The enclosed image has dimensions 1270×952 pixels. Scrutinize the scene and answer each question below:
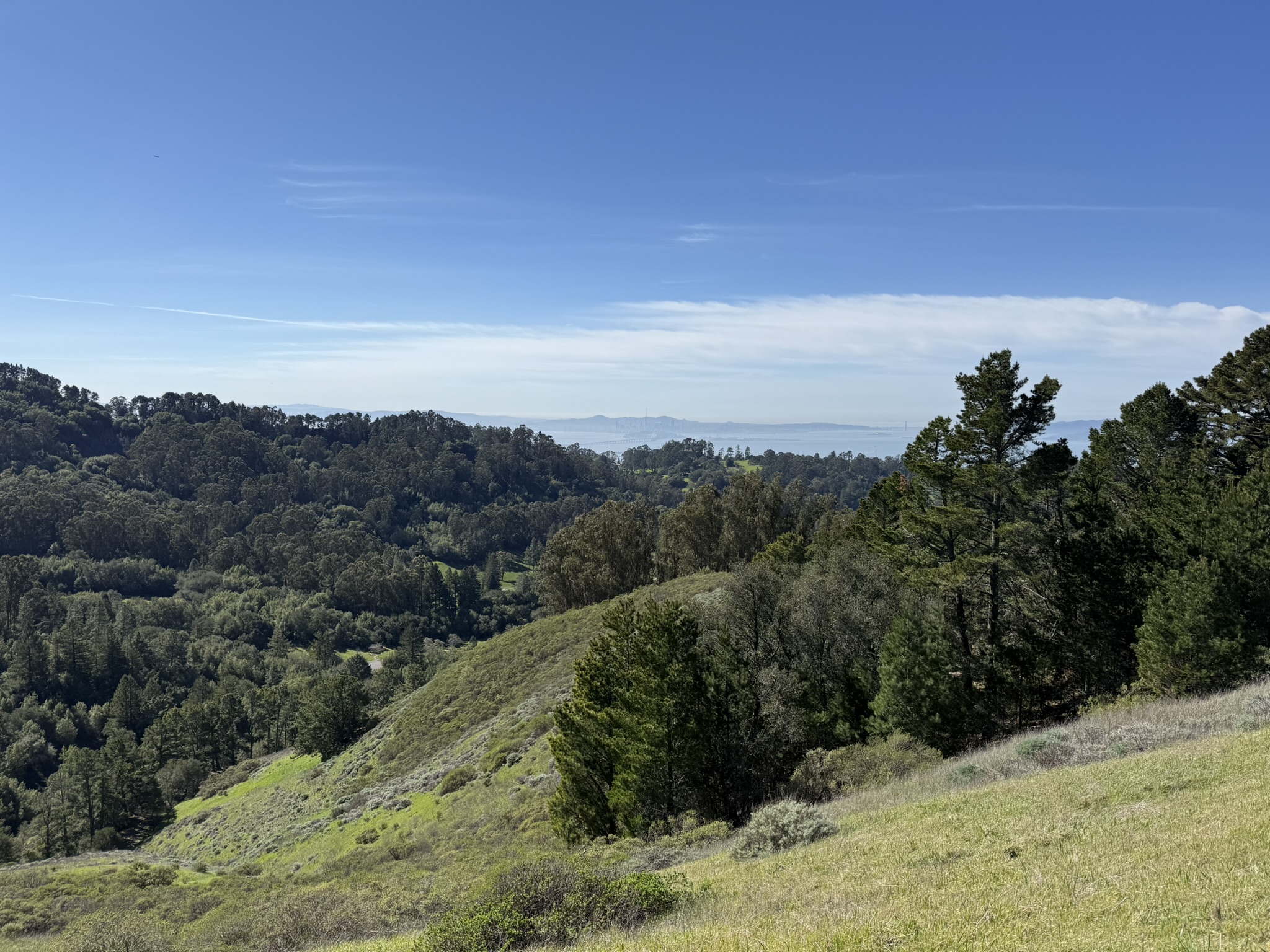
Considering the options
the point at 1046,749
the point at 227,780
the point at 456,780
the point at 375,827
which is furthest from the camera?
the point at 227,780

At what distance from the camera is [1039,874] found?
938cm

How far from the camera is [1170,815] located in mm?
10695

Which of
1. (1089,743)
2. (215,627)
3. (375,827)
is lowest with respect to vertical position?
(215,627)

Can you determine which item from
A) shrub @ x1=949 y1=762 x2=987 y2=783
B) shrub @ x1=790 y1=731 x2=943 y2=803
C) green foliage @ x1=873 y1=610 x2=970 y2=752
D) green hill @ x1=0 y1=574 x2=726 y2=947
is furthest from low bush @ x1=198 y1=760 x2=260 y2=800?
shrub @ x1=949 y1=762 x2=987 y2=783

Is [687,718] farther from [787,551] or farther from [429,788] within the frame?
[787,551]

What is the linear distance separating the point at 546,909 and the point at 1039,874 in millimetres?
7482

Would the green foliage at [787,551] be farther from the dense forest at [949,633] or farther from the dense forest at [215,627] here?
the dense forest at [949,633]

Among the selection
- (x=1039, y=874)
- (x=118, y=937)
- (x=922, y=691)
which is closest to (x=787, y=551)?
(x=922, y=691)

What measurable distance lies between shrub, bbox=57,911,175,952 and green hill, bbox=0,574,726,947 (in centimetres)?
101

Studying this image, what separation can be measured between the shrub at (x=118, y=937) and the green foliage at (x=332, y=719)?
36.6 m

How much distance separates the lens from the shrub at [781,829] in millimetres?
15062

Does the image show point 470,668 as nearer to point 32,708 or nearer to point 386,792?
point 386,792

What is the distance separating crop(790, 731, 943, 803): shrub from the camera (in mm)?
22641

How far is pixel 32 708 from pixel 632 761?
426 feet
